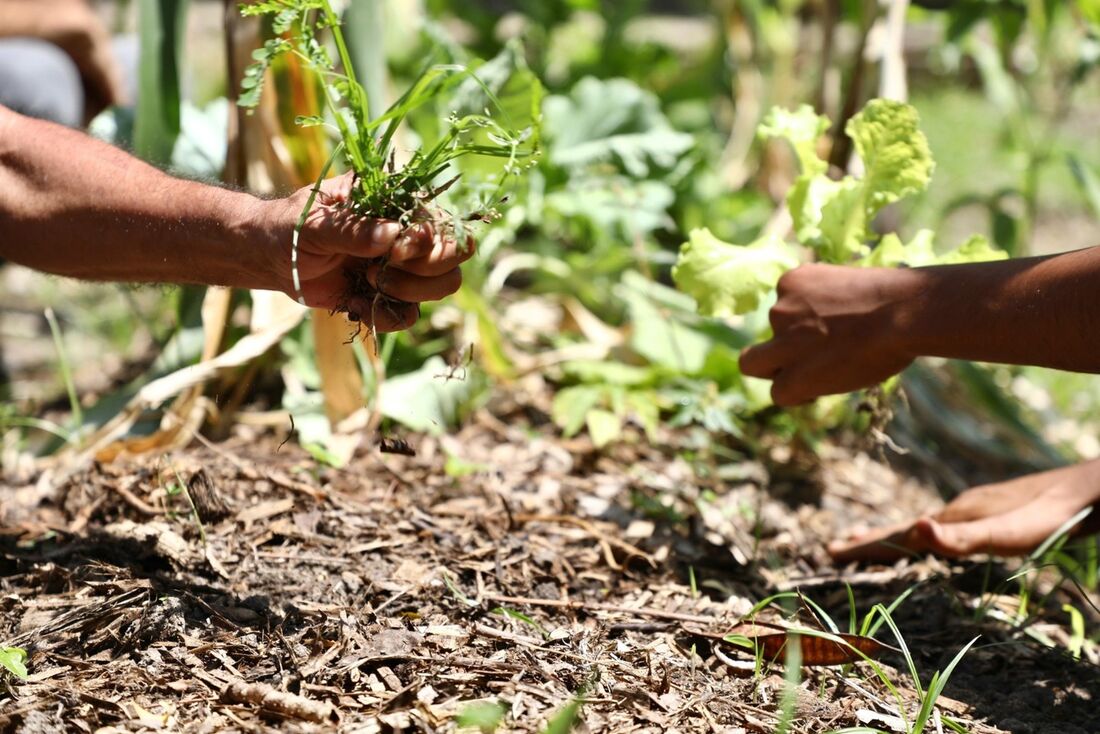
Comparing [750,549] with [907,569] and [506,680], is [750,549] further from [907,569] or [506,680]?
[506,680]

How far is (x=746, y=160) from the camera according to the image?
3164 mm

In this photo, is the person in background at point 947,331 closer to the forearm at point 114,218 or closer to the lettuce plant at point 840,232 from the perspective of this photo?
the lettuce plant at point 840,232

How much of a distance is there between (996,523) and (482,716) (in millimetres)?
1072

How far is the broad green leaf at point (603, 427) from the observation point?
201cm

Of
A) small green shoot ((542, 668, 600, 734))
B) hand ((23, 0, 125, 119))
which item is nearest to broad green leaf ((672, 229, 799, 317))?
small green shoot ((542, 668, 600, 734))

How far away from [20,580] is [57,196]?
0.53 m

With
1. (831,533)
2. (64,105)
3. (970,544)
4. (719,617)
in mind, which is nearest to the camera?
(719,617)

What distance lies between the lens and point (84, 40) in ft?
9.23

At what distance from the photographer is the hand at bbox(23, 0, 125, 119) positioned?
9.17 ft

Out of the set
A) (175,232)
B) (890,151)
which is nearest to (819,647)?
(890,151)

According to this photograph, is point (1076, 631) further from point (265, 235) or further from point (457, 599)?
point (265, 235)

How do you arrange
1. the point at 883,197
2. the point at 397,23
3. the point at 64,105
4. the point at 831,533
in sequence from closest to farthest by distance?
the point at 883,197 → the point at 831,533 → the point at 64,105 → the point at 397,23

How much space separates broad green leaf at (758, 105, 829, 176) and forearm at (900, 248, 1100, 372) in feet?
1.09

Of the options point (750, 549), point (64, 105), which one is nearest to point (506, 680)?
point (750, 549)
